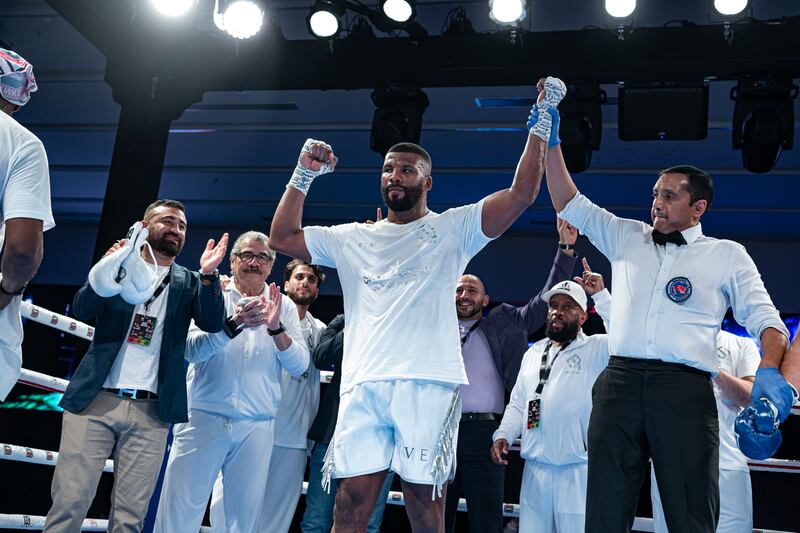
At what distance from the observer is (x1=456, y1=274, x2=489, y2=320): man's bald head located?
4465mm

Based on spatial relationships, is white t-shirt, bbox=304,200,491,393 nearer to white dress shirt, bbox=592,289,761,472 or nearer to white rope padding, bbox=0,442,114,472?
white dress shirt, bbox=592,289,761,472

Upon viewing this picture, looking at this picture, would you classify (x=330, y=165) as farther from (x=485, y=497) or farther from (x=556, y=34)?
(x=556, y=34)

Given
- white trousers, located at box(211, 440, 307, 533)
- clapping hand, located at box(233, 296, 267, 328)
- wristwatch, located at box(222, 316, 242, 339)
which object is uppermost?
clapping hand, located at box(233, 296, 267, 328)

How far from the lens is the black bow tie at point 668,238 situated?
2939 millimetres

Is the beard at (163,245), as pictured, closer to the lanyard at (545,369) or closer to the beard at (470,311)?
the beard at (470,311)

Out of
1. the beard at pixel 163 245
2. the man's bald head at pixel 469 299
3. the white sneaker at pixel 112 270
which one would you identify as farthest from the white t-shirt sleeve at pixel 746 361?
the white sneaker at pixel 112 270

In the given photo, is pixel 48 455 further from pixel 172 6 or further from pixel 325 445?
pixel 172 6

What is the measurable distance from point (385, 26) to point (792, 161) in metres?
4.07

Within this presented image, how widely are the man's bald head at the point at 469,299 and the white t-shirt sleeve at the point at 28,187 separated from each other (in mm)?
2493

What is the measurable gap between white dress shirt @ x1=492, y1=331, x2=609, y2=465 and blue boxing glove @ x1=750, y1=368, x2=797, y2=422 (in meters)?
1.35

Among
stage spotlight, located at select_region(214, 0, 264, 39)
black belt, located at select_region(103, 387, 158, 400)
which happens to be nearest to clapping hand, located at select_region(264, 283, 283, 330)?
black belt, located at select_region(103, 387, 158, 400)

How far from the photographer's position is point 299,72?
5316 mm

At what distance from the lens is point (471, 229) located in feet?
8.95

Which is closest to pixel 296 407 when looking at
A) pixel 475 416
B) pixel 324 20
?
pixel 475 416
